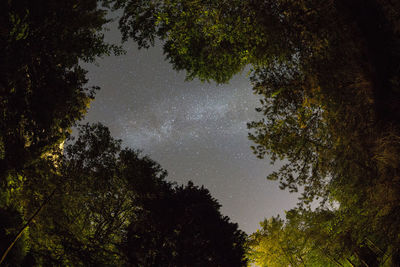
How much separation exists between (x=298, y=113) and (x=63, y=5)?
34.3 ft

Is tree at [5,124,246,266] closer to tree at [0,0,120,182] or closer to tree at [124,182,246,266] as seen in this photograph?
tree at [124,182,246,266]

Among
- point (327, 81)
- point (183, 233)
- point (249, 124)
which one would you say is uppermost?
point (183, 233)

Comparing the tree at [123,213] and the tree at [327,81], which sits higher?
the tree at [123,213]

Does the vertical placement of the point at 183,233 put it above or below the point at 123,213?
below

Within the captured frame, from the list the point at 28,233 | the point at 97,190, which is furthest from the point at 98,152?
the point at 28,233

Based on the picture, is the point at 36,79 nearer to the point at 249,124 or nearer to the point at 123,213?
the point at 249,124

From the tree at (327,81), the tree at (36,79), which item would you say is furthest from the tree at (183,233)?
the tree at (327,81)

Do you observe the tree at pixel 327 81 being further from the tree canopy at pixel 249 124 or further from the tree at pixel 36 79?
the tree at pixel 36 79

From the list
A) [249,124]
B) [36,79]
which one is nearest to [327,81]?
[249,124]

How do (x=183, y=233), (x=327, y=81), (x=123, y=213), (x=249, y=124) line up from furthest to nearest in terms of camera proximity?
(x=123, y=213), (x=183, y=233), (x=249, y=124), (x=327, y=81)

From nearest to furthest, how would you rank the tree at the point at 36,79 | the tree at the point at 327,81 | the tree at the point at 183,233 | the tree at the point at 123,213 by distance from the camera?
the tree at the point at 327,81
the tree at the point at 36,79
the tree at the point at 123,213
the tree at the point at 183,233

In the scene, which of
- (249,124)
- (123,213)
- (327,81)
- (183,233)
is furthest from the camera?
(123,213)

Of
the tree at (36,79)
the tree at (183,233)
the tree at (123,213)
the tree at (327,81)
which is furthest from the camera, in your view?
the tree at (183,233)

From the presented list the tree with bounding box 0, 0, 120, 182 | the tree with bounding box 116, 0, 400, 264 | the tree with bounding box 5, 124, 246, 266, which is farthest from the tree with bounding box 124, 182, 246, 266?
the tree with bounding box 116, 0, 400, 264
